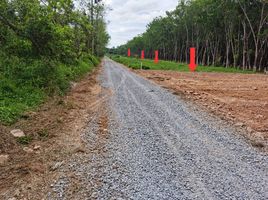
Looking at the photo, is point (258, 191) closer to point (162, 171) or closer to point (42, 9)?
point (162, 171)

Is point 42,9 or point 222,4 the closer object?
point 42,9

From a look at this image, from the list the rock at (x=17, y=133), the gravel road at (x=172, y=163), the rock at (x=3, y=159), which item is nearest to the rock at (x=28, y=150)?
the rock at (x=3, y=159)

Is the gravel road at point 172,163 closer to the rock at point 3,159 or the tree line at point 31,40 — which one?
the rock at point 3,159

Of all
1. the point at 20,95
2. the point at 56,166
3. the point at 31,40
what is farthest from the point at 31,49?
the point at 56,166

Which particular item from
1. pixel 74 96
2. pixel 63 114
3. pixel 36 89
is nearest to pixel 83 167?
pixel 63 114

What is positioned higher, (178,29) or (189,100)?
(178,29)

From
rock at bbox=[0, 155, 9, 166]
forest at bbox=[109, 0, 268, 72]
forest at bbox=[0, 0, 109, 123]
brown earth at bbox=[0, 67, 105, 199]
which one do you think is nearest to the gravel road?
brown earth at bbox=[0, 67, 105, 199]

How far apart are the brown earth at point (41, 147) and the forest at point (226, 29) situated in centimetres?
2465

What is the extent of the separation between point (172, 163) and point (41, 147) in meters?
2.25

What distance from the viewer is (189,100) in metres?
8.70

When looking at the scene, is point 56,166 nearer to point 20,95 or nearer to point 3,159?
point 3,159

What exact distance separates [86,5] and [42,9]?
21413 mm

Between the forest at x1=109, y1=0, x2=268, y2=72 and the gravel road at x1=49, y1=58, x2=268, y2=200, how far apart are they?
24111 millimetres

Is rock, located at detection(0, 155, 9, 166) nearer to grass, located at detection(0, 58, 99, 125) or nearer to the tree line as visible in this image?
grass, located at detection(0, 58, 99, 125)
